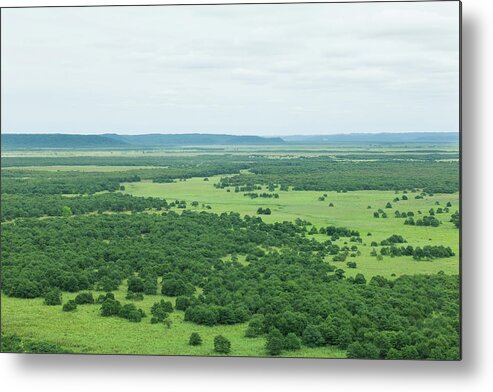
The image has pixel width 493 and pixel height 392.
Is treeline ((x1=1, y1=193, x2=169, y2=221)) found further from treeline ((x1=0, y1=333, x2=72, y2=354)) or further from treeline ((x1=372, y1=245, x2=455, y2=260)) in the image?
treeline ((x1=372, y1=245, x2=455, y2=260))

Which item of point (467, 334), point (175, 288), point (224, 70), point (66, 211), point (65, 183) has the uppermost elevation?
point (224, 70)

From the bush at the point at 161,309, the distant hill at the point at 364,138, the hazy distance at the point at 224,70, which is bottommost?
the bush at the point at 161,309

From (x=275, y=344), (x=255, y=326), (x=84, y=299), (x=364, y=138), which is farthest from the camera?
(x=364, y=138)

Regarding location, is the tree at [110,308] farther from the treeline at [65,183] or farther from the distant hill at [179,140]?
the distant hill at [179,140]

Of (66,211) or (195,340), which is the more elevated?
(66,211)

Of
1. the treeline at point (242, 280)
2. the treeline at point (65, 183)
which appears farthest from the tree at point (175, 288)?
the treeline at point (65, 183)

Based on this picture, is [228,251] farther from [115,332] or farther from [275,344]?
[115,332]

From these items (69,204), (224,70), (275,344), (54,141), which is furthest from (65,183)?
(275,344)
